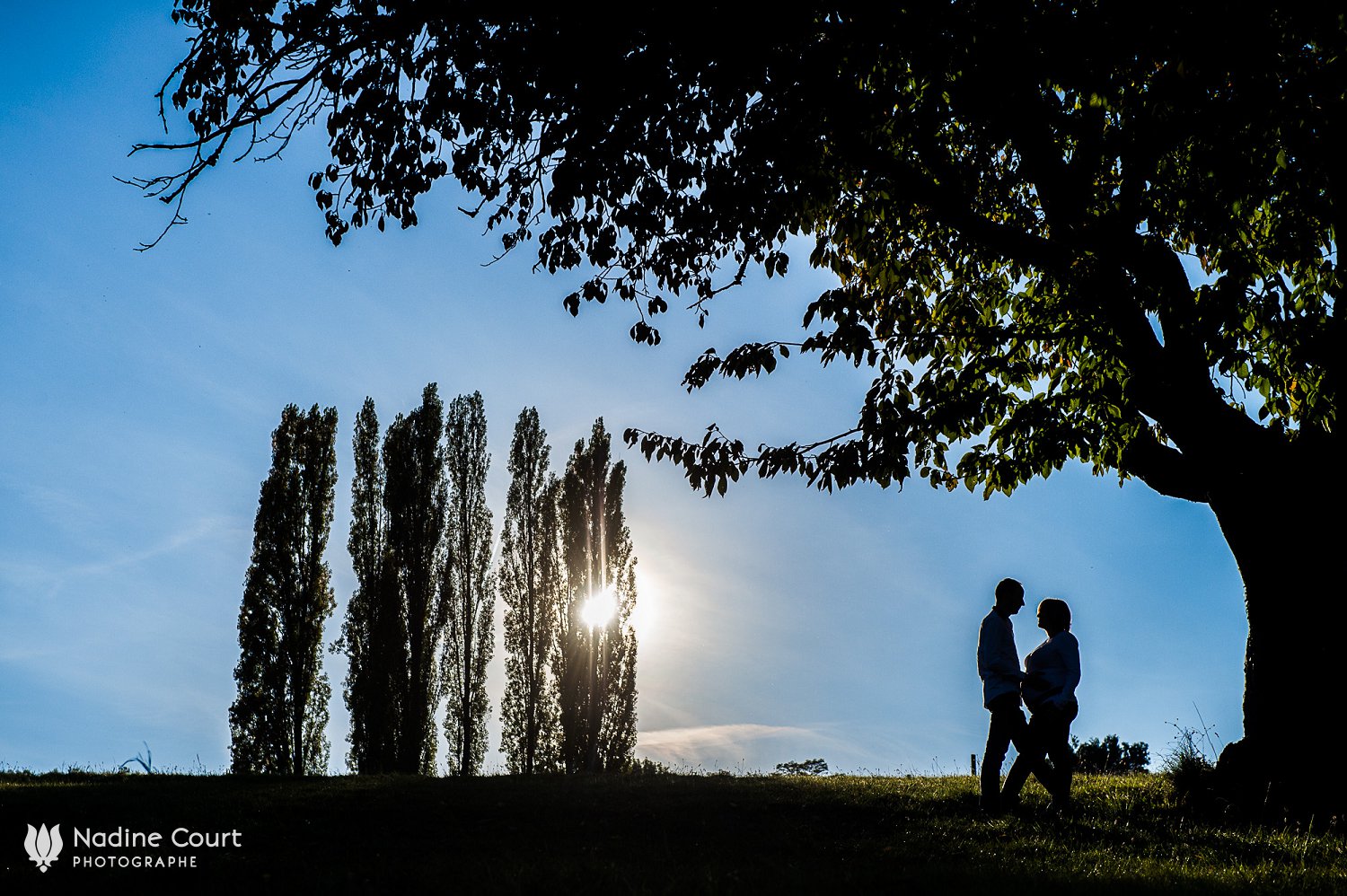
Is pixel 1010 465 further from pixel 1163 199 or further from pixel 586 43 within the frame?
pixel 586 43

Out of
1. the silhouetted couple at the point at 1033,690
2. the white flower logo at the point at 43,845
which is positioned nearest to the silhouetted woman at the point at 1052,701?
the silhouetted couple at the point at 1033,690

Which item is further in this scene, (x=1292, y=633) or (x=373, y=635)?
(x=373, y=635)

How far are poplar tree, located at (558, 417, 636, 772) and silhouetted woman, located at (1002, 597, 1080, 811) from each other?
23165mm

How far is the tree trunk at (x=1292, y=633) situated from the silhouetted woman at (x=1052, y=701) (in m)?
2.65

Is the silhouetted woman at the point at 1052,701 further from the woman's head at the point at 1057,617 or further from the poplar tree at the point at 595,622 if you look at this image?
the poplar tree at the point at 595,622

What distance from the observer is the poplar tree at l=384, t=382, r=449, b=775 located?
3075 cm

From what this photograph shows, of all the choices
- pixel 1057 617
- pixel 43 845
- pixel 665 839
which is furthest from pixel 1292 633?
pixel 43 845

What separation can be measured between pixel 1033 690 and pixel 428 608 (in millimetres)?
25644

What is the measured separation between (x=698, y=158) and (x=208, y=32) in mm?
5459

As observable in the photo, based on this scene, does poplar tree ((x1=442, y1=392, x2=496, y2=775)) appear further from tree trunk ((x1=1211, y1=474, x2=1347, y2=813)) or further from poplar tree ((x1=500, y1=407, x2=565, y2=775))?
tree trunk ((x1=1211, y1=474, x2=1347, y2=813))

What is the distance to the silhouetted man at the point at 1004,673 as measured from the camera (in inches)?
374

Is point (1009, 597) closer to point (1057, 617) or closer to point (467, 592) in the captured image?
point (1057, 617)

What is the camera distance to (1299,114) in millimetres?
9148

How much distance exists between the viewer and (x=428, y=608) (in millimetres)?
32062
